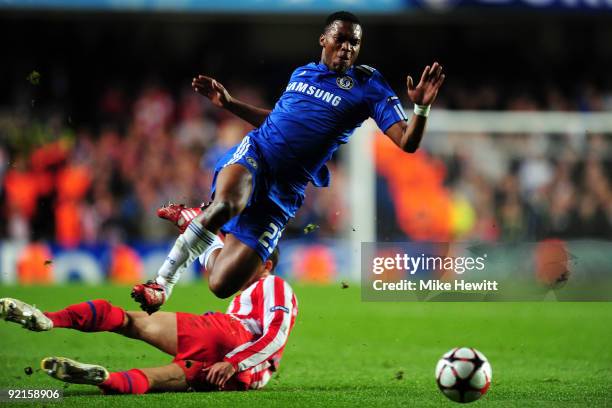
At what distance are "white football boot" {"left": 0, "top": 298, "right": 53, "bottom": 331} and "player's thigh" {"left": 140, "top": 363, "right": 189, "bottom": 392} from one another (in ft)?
2.40

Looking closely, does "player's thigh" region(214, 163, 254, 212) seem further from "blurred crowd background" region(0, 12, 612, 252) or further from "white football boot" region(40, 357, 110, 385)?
"blurred crowd background" region(0, 12, 612, 252)

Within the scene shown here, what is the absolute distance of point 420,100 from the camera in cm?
617

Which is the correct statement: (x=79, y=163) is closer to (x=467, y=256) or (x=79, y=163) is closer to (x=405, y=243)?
(x=405, y=243)

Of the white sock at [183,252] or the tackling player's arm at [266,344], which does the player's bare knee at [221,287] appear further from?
the white sock at [183,252]

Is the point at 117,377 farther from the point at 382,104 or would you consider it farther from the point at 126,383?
the point at 382,104

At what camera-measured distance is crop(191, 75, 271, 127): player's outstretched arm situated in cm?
750

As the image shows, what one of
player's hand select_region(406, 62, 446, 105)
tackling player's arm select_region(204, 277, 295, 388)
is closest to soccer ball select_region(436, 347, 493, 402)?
tackling player's arm select_region(204, 277, 295, 388)

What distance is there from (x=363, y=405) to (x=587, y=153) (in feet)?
38.1

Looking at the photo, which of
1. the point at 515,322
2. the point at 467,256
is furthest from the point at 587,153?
the point at 467,256

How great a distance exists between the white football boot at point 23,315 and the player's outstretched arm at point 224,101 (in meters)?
2.29

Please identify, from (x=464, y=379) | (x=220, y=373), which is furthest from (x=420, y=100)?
(x=220, y=373)

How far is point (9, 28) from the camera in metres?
20.2

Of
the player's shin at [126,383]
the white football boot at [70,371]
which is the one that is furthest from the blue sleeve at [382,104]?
the white football boot at [70,371]

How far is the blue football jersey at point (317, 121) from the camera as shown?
6965mm
